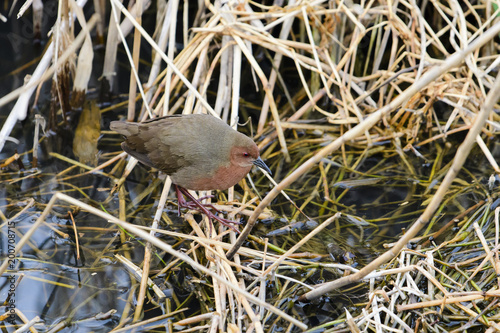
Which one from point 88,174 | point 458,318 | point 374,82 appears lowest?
point 458,318

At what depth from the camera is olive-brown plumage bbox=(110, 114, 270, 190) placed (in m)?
3.13

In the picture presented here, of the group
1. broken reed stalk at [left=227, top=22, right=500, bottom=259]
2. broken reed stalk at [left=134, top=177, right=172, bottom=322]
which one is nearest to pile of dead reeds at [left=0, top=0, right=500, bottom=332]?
broken reed stalk at [left=134, top=177, right=172, bottom=322]

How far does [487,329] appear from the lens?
2.49 metres

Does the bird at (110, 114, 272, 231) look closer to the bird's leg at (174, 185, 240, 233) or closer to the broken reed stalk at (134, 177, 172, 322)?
the bird's leg at (174, 185, 240, 233)

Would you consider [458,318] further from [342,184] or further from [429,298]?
[342,184]

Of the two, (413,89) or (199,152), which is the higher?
(413,89)

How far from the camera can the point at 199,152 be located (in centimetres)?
316

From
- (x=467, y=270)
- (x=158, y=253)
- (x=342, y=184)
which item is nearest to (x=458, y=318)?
(x=467, y=270)

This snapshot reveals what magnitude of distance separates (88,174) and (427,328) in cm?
257

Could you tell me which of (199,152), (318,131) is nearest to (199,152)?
(199,152)

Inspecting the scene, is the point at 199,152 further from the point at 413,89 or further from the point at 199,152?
the point at 413,89

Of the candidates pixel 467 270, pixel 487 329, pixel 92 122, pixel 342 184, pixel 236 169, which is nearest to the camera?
pixel 487 329

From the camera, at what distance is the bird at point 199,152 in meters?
3.13

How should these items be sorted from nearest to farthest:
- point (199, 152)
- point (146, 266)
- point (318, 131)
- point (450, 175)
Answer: point (450, 175) < point (146, 266) < point (199, 152) < point (318, 131)
